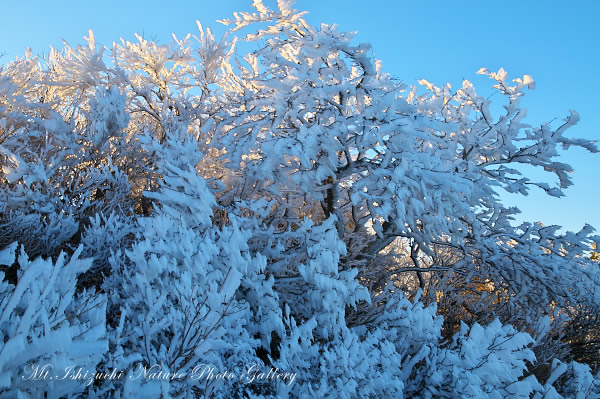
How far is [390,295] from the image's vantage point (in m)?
4.73

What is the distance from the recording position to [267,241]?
3.98 m

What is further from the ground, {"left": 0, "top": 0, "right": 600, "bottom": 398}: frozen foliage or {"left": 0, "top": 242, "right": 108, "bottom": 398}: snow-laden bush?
{"left": 0, "top": 0, "right": 600, "bottom": 398}: frozen foliage

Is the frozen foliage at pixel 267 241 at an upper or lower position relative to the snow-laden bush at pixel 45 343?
upper

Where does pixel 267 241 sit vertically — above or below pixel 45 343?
above

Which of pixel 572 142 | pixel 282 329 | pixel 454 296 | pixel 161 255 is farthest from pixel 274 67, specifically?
pixel 454 296

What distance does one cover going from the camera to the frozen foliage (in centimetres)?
228

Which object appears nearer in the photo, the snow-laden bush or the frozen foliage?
the snow-laden bush

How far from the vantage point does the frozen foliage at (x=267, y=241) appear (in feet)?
7.47

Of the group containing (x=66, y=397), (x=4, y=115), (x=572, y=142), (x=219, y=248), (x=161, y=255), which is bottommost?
(x=66, y=397)

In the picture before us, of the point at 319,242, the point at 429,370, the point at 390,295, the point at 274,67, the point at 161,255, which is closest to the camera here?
the point at 161,255

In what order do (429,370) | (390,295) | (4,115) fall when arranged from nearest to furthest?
(429,370) < (390,295) < (4,115)

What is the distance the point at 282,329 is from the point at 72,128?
3.93 m

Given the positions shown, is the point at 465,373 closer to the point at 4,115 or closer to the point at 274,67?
the point at 274,67

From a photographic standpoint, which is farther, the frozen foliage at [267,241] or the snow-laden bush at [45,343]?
the frozen foliage at [267,241]
